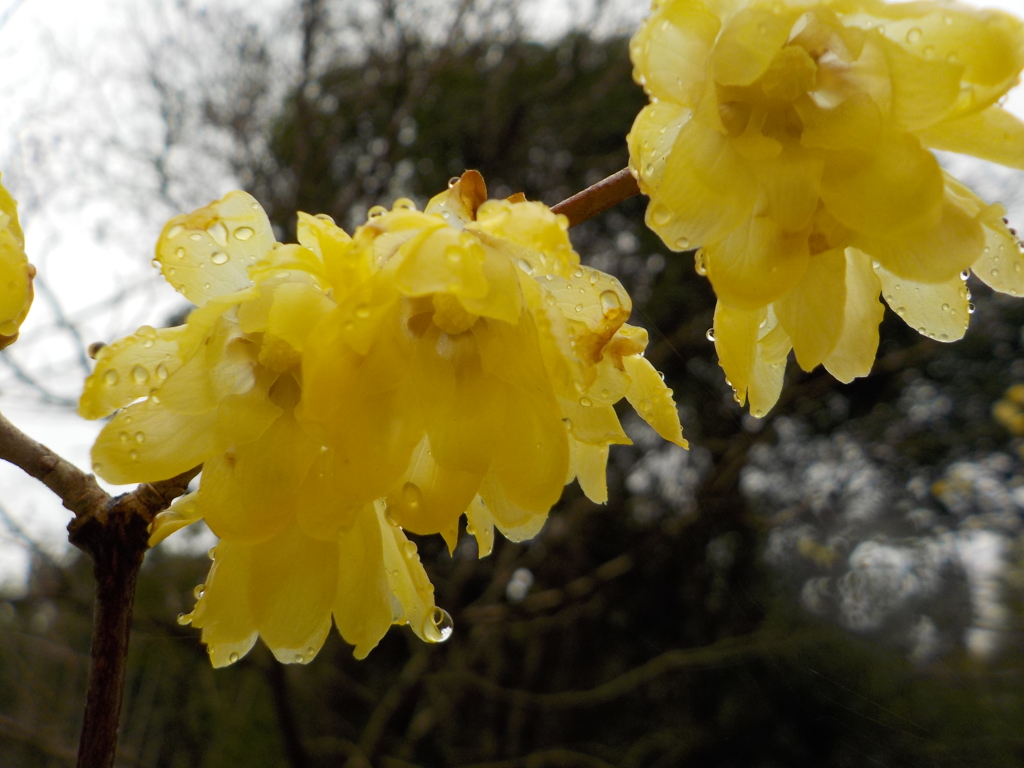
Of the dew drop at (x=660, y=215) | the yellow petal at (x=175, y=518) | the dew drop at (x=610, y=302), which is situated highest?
the dew drop at (x=660, y=215)

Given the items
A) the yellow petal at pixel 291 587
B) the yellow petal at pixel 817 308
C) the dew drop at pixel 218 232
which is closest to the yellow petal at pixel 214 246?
the dew drop at pixel 218 232

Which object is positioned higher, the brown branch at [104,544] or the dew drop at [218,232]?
the dew drop at [218,232]

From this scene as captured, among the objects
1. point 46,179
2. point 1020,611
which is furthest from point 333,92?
point 1020,611

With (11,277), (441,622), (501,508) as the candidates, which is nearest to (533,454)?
(501,508)

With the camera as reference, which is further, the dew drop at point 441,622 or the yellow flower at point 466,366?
the dew drop at point 441,622

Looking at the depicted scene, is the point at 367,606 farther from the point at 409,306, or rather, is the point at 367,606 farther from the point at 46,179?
the point at 46,179

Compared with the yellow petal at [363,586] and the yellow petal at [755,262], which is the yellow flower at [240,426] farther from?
the yellow petal at [755,262]

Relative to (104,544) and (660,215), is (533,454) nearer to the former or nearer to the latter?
(660,215)

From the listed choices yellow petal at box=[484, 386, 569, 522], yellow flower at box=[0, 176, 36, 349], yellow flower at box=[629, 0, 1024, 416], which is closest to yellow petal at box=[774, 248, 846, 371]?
yellow flower at box=[629, 0, 1024, 416]
